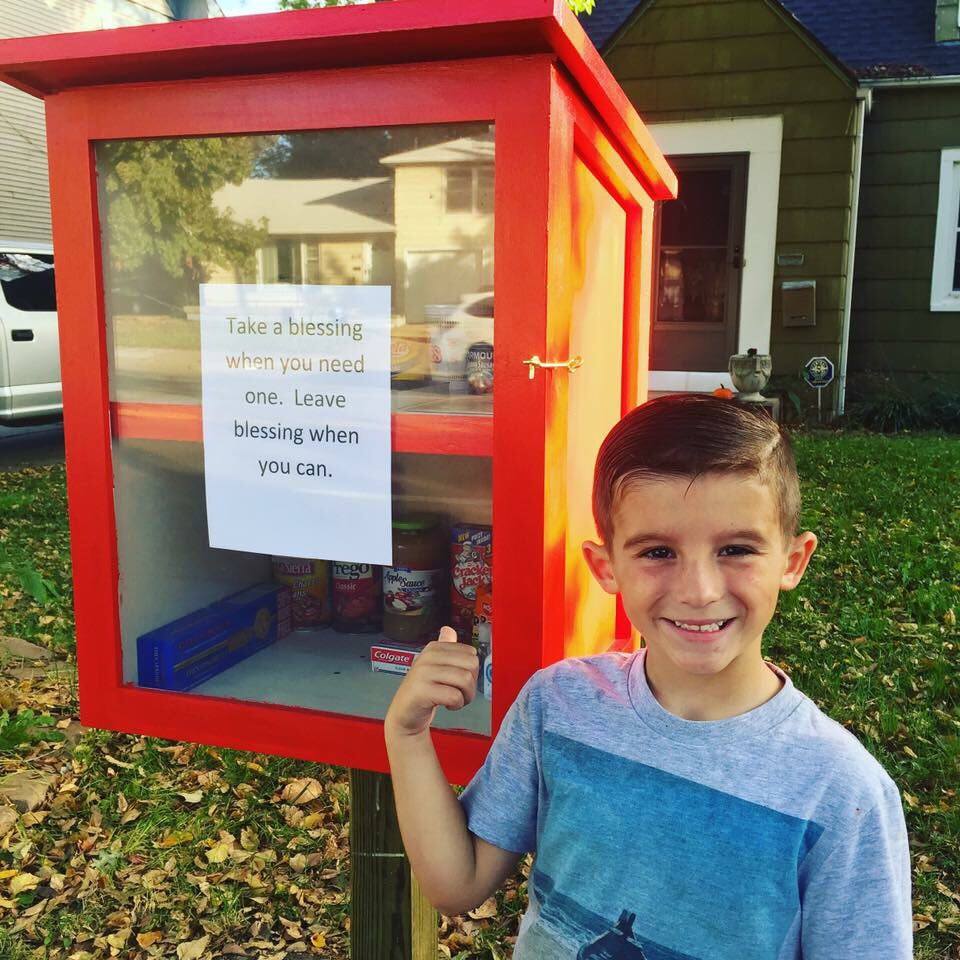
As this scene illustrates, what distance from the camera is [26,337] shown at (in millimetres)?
8281

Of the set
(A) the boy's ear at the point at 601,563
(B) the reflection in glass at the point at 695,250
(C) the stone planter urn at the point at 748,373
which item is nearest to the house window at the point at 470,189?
(A) the boy's ear at the point at 601,563

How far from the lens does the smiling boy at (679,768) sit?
99cm

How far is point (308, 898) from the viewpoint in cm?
254

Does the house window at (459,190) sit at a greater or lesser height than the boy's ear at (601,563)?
greater

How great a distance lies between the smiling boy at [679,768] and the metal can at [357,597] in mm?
510

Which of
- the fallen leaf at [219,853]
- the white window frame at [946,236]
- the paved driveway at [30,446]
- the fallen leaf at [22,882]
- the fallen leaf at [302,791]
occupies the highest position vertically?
the white window frame at [946,236]

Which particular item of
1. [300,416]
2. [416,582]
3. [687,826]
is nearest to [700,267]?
[416,582]

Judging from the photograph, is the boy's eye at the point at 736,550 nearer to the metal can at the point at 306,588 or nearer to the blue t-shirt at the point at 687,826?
the blue t-shirt at the point at 687,826

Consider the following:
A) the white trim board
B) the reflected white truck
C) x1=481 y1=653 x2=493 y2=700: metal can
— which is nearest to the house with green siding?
the white trim board

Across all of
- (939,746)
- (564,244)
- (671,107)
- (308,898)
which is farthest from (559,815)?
(671,107)

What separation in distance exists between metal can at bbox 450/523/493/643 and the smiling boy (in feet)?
1.05

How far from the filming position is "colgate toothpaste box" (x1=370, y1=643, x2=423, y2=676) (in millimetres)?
1517

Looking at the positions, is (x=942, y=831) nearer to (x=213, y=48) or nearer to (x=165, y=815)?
(x=165, y=815)

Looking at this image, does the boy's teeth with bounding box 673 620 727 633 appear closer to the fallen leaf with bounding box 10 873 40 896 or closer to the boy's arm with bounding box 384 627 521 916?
the boy's arm with bounding box 384 627 521 916
